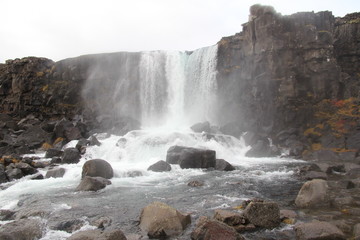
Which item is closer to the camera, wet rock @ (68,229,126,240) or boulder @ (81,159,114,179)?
wet rock @ (68,229,126,240)

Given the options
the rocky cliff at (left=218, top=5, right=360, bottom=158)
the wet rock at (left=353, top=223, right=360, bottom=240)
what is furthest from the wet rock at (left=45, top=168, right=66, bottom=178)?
the rocky cliff at (left=218, top=5, right=360, bottom=158)

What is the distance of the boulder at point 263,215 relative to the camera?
39.1 feet

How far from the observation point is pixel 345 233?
10984 mm

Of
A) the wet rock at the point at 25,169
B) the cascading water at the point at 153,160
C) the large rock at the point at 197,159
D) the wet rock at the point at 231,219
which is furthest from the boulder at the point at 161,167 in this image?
the wet rock at the point at 231,219

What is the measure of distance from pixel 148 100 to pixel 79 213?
3614 cm

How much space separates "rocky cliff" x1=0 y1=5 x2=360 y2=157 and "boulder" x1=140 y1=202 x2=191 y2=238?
78.0 ft

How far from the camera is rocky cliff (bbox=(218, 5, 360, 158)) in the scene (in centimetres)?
3728

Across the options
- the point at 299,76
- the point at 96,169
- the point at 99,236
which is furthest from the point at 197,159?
the point at 299,76

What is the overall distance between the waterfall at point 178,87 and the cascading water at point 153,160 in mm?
146

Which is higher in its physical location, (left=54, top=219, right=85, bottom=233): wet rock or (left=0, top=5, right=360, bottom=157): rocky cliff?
(left=0, top=5, right=360, bottom=157): rocky cliff

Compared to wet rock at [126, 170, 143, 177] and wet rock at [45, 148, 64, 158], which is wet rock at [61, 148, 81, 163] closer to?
wet rock at [45, 148, 64, 158]

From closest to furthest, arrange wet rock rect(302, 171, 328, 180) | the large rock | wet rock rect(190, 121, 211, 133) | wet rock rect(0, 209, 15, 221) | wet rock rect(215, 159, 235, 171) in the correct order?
wet rock rect(0, 209, 15, 221)
wet rock rect(302, 171, 328, 180)
wet rock rect(215, 159, 235, 171)
the large rock
wet rock rect(190, 121, 211, 133)

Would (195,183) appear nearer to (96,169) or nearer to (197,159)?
(197,159)

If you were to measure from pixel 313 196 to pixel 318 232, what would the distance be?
4.29 meters
